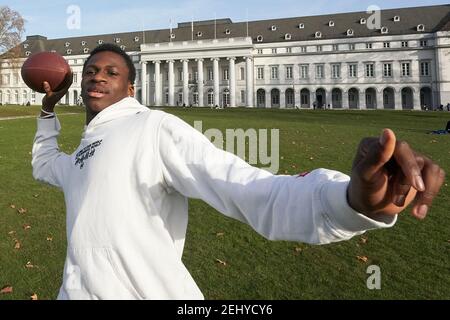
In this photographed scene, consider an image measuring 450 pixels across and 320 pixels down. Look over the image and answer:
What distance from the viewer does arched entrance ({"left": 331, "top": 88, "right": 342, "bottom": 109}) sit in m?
79.2

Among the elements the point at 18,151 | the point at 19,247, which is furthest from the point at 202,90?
the point at 19,247

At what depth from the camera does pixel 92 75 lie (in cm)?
213

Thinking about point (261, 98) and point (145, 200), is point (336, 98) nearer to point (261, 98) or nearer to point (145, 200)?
point (261, 98)

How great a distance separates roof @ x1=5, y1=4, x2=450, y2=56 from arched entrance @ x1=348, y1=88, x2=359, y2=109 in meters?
10.7

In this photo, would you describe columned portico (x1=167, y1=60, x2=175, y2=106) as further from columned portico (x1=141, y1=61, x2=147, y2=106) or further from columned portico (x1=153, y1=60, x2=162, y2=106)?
columned portico (x1=141, y1=61, x2=147, y2=106)

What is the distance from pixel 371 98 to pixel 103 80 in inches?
3244

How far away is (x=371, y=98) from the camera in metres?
78.1

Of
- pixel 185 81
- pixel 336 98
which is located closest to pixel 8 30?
pixel 185 81

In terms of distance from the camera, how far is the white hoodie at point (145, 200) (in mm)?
1478

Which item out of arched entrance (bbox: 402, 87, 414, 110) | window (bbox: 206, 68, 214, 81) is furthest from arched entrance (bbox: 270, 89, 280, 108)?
arched entrance (bbox: 402, 87, 414, 110)

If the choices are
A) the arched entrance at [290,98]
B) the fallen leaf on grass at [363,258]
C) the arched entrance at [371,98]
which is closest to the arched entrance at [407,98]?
the arched entrance at [371,98]

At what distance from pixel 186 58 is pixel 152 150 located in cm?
8417

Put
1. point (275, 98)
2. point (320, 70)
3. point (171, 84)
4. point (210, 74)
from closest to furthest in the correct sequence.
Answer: point (320, 70), point (275, 98), point (171, 84), point (210, 74)

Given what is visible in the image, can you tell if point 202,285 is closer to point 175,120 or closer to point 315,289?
point 315,289
